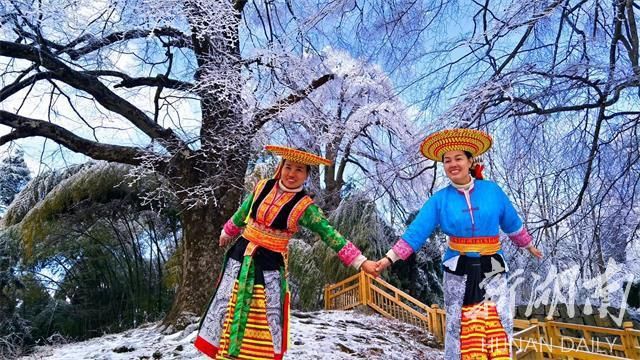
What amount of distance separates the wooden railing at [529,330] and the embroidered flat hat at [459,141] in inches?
47.8

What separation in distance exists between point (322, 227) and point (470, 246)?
775 millimetres

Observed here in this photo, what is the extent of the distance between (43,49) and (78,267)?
6.10 m

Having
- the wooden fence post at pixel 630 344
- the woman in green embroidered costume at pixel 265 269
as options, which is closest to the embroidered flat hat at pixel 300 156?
the woman in green embroidered costume at pixel 265 269

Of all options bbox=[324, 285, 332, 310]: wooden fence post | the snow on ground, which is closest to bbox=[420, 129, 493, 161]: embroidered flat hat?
the snow on ground

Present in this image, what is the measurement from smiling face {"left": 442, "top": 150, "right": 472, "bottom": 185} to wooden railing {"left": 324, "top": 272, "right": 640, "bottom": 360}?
109 centimetres

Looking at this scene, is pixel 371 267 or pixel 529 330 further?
pixel 529 330

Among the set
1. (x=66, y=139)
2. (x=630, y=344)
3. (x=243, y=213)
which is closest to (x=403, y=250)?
(x=243, y=213)

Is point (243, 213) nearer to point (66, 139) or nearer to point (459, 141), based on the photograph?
point (459, 141)

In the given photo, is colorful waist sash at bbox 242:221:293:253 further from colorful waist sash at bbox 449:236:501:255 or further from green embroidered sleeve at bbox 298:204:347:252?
colorful waist sash at bbox 449:236:501:255

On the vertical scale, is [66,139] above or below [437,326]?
above

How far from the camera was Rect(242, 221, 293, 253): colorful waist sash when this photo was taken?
2.41 metres

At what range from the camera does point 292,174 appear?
2.48 m

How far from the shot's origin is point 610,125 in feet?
8.71

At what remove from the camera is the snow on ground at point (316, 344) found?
12.1 feet
